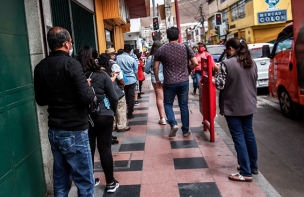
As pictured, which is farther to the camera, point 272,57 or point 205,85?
point 272,57

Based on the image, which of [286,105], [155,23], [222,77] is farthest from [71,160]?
[155,23]

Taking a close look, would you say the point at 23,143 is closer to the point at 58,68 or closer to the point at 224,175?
the point at 58,68

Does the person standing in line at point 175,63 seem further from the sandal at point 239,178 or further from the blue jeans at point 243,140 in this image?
the sandal at point 239,178

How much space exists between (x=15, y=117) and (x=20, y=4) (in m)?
1.17

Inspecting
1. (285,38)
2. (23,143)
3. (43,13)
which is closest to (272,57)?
(285,38)

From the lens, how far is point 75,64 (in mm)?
2301

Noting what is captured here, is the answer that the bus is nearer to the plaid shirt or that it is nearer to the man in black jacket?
the plaid shirt

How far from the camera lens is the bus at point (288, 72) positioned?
5207 millimetres

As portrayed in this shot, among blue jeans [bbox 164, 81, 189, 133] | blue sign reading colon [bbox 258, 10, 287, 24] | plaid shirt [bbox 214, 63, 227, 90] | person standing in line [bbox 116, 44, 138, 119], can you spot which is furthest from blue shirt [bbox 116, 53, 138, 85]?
blue sign reading colon [bbox 258, 10, 287, 24]

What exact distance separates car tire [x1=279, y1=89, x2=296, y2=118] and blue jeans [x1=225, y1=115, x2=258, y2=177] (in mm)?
3455

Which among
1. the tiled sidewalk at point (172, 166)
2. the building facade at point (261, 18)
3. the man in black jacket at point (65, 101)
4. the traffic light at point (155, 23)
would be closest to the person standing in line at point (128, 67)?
the tiled sidewalk at point (172, 166)

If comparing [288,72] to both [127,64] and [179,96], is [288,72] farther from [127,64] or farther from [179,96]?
[127,64]

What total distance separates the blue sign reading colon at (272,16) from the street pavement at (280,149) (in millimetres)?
19541

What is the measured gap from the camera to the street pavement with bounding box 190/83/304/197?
3.57 meters
